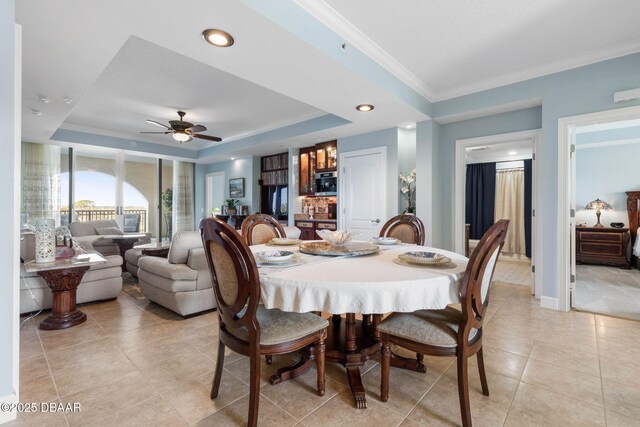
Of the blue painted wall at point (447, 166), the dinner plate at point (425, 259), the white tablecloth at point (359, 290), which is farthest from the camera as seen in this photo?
the blue painted wall at point (447, 166)

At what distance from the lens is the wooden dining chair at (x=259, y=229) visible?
2691 mm

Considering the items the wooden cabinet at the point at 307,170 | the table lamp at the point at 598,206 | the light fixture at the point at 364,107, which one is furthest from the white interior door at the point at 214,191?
the table lamp at the point at 598,206

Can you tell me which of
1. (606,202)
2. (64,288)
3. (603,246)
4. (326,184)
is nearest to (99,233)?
(64,288)

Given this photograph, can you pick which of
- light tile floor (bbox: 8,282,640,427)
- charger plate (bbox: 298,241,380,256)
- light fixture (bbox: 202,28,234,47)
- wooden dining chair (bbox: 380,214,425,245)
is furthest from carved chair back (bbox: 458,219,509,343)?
light fixture (bbox: 202,28,234,47)

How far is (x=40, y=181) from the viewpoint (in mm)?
5770

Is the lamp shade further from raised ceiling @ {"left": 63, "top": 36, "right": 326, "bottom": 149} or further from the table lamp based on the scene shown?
raised ceiling @ {"left": 63, "top": 36, "right": 326, "bottom": 149}

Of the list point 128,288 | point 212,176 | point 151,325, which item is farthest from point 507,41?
point 212,176

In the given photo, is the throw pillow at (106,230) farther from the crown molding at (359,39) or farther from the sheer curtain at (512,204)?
the sheer curtain at (512,204)

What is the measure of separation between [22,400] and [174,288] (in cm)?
127

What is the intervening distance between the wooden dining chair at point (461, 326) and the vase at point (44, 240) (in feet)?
9.91

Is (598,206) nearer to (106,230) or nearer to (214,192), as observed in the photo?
(214,192)

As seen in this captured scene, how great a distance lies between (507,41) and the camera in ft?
8.83

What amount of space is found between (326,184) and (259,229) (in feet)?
9.73

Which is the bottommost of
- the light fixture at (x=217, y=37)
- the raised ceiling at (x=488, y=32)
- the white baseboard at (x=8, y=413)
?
the white baseboard at (x=8, y=413)
